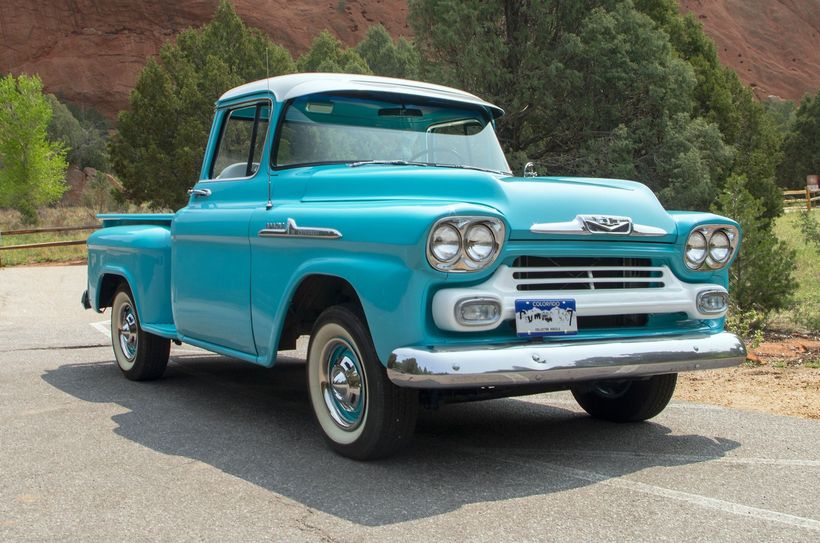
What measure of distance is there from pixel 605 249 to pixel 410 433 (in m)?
1.34

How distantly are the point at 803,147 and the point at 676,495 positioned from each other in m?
57.0

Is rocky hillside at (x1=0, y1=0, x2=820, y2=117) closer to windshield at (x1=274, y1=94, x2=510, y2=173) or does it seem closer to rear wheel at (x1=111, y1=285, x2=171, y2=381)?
rear wheel at (x1=111, y1=285, x2=171, y2=381)

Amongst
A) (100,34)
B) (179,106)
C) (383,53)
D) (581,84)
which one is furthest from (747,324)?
(100,34)

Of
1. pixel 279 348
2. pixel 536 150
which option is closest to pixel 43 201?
pixel 536 150

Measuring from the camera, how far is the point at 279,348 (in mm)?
5484

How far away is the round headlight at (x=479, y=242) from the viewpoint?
432cm

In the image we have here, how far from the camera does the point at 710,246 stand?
5074 millimetres

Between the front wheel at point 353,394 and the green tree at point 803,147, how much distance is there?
180 ft

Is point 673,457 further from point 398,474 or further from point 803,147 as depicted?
point 803,147

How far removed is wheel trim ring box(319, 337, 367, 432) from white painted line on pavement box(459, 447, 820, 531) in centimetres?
74

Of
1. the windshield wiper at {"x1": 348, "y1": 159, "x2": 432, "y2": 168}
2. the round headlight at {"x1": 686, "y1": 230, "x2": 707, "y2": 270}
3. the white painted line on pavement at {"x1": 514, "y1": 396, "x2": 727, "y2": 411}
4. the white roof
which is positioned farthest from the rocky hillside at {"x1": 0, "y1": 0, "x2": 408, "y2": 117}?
the round headlight at {"x1": 686, "y1": 230, "x2": 707, "y2": 270}

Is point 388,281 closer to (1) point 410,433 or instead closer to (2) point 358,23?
(1) point 410,433

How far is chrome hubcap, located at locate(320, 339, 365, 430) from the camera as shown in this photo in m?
4.84

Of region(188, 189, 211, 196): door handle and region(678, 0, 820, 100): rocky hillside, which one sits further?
region(678, 0, 820, 100): rocky hillside
